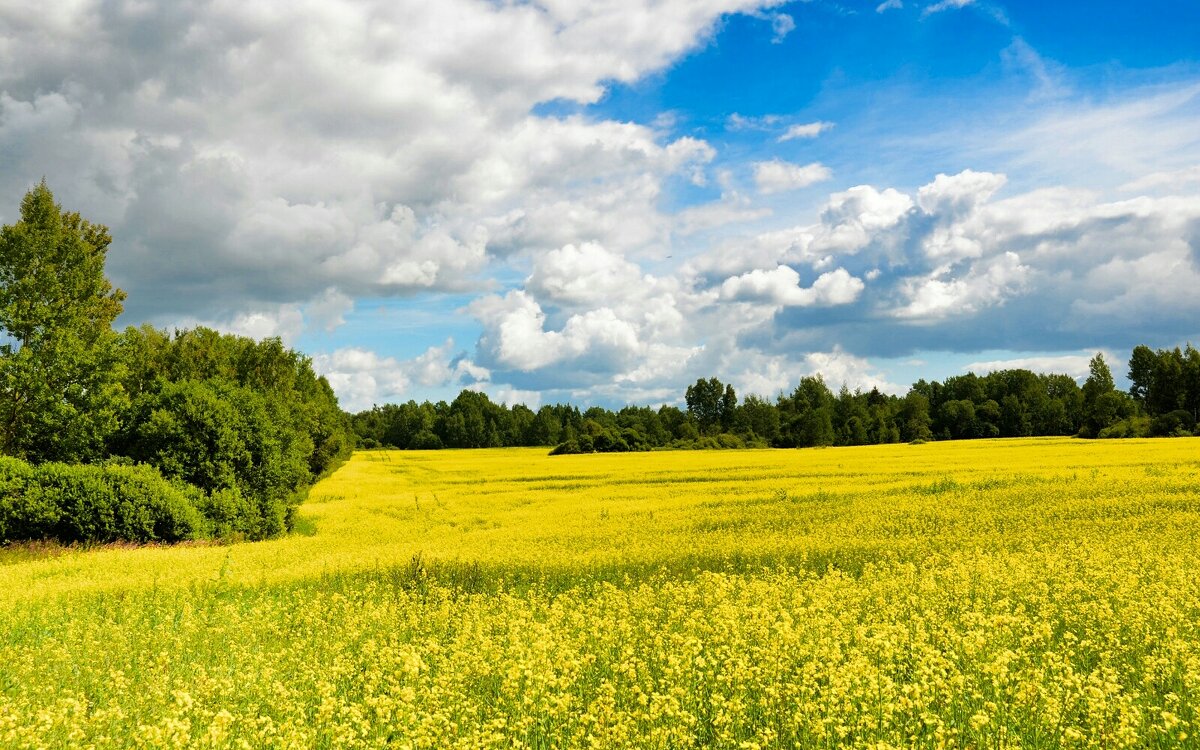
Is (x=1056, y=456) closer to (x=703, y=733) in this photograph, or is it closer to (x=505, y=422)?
(x=703, y=733)

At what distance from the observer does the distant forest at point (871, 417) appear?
81.7 meters

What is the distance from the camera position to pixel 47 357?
92.0 feet

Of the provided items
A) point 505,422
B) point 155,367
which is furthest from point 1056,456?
point 505,422

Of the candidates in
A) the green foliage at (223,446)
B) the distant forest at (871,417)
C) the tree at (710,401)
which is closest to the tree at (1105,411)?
the distant forest at (871,417)

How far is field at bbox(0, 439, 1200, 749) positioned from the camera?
5785 millimetres

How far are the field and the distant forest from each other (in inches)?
2688

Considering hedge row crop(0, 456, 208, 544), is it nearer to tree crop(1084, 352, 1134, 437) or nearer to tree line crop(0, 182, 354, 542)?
tree line crop(0, 182, 354, 542)

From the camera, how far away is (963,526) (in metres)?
18.5

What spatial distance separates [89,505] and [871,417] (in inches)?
3695

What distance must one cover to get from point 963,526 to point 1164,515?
543 centimetres

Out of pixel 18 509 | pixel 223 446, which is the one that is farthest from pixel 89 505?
pixel 223 446

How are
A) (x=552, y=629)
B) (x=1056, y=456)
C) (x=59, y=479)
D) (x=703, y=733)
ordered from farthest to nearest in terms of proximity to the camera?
(x=1056, y=456) → (x=59, y=479) → (x=552, y=629) → (x=703, y=733)

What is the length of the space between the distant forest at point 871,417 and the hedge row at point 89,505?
70.5m

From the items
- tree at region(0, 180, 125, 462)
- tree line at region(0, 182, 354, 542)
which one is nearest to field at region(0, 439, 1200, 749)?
tree line at region(0, 182, 354, 542)
